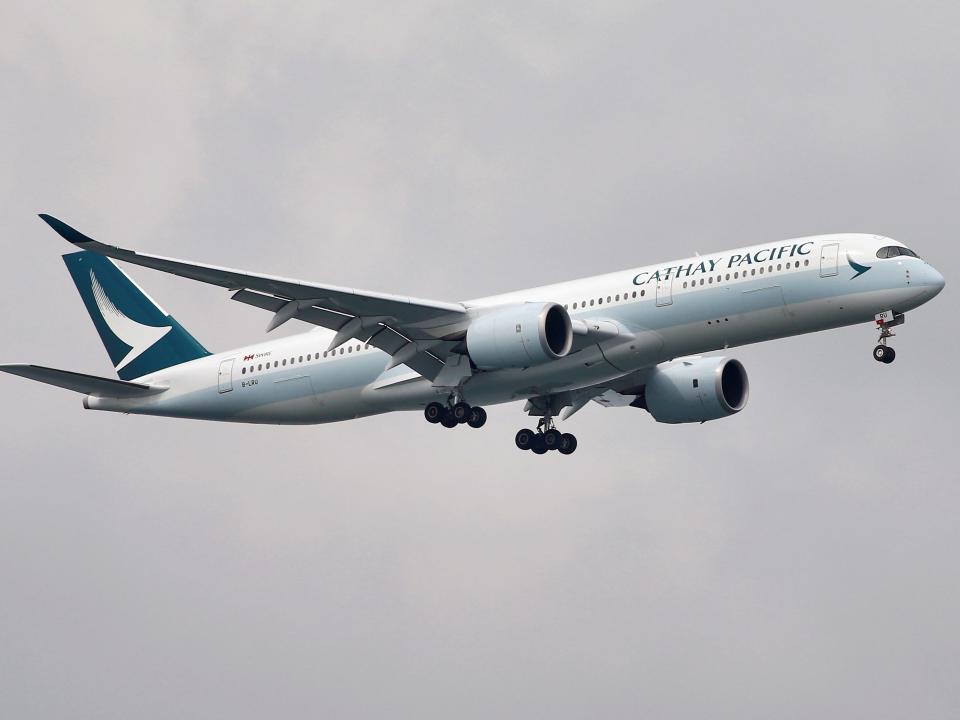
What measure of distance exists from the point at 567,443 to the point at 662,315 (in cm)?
902

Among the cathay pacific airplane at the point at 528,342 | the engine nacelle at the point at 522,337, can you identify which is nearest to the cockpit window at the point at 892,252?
the cathay pacific airplane at the point at 528,342

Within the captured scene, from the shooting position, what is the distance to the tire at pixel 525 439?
58344 mm

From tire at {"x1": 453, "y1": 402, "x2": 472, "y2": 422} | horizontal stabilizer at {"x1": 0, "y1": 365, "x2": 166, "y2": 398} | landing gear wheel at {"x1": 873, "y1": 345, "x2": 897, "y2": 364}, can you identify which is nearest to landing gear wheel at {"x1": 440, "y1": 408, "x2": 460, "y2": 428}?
tire at {"x1": 453, "y1": 402, "x2": 472, "y2": 422}

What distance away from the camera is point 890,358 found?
49.6 meters

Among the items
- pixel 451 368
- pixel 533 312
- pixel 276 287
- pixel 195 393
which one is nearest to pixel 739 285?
pixel 533 312

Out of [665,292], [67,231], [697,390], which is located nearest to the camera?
[67,231]

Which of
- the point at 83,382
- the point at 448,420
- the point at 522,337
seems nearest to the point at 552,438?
the point at 448,420

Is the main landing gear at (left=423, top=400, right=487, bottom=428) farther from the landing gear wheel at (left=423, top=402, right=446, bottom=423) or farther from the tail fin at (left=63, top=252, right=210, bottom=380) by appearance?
the tail fin at (left=63, top=252, right=210, bottom=380)

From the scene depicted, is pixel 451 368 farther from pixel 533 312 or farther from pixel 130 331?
pixel 130 331

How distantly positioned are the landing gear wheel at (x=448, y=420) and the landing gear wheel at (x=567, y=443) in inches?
210

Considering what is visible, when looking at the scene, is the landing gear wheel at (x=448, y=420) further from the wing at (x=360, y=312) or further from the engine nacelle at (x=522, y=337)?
the engine nacelle at (x=522, y=337)

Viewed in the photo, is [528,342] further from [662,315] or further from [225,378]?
[225,378]

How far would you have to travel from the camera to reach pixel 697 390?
2271 inches

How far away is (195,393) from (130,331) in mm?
4608
